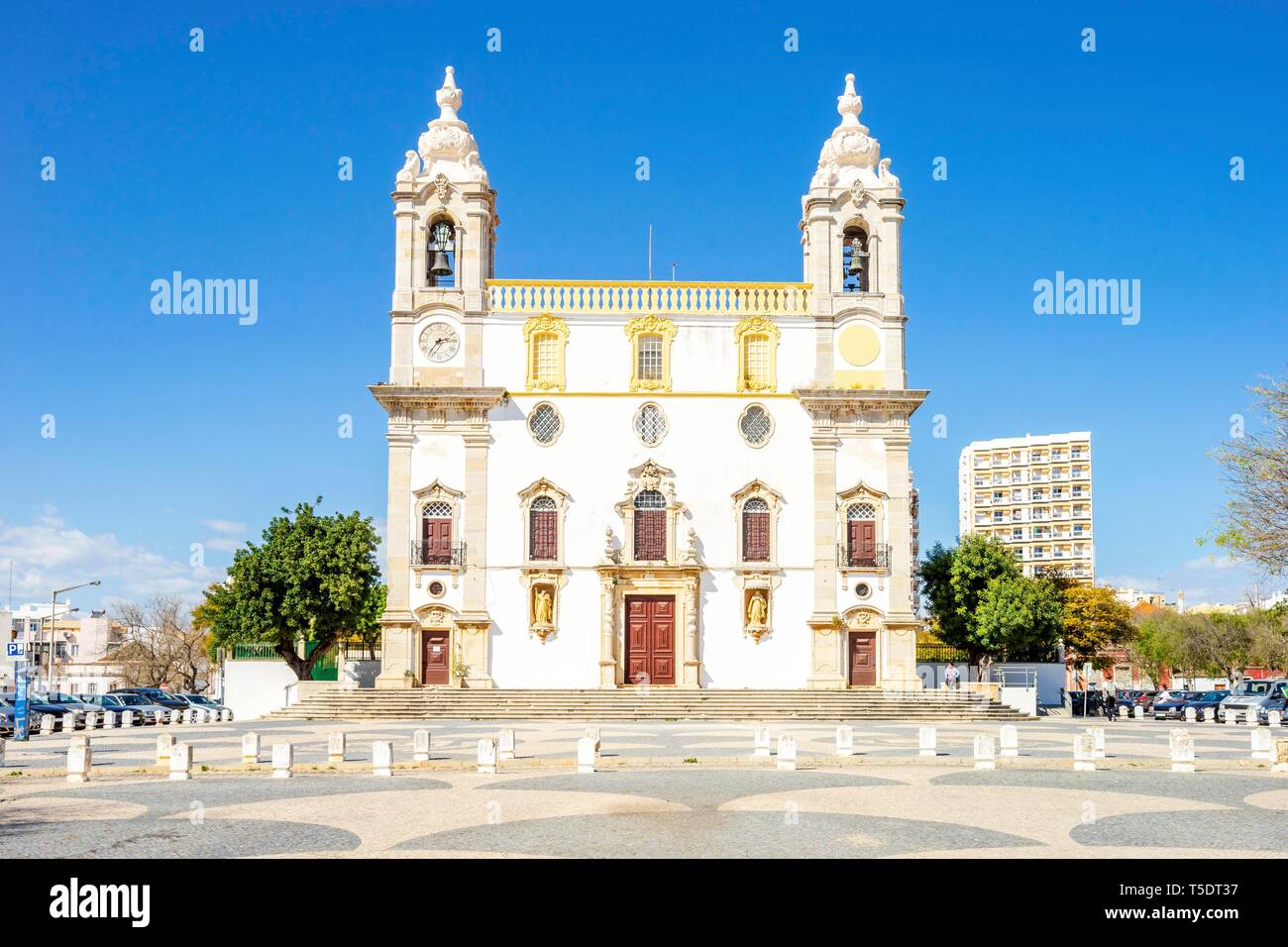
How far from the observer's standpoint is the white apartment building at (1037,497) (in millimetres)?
130000

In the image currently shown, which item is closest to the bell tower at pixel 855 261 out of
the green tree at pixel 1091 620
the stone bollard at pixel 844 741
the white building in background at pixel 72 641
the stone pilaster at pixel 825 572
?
the stone pilaster at pixel 825 572

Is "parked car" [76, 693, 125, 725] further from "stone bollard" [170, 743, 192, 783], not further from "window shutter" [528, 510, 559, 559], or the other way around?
"stone bollard" [170, 743, 192, 783]

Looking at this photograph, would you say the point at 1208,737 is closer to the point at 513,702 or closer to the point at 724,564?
the point at 724,564

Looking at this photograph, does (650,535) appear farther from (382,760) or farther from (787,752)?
(382,760)

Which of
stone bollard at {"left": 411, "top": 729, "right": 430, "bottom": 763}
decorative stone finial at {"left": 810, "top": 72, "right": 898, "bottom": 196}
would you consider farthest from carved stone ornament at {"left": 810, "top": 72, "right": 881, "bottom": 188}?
stone bollard at {"left": 411, "top": 729, "right": 430, "bottom": 763}

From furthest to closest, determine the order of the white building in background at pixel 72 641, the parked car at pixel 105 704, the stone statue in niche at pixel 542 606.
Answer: the white building in background at pixel 72 641
the stone statue in niche at pixel 542 606
the parked car at pixel 105 704

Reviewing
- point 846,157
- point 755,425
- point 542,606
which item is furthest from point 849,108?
point 542,606

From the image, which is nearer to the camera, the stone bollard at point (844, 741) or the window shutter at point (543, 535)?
the stone bollard at point (844, 741)

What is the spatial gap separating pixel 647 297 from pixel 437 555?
10864 mm

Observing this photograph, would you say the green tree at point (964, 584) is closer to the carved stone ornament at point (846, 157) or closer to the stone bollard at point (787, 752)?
the carved stone ornament at point (846, 157)

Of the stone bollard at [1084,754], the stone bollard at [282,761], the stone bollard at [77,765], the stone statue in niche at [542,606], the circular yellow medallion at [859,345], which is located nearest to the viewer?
the stone bollard at [77,765]

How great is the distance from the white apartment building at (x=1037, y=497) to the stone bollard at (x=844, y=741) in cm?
10926
